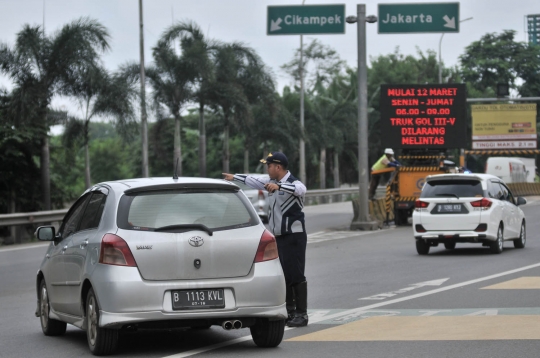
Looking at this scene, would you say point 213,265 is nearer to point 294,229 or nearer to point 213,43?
point 294,229

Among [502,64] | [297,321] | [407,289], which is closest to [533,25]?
[502,64]

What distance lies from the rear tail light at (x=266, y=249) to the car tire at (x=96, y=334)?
1314mm

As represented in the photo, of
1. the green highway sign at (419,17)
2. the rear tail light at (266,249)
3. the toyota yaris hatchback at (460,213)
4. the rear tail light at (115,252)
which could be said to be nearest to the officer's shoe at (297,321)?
the rear tail light at (266,249)

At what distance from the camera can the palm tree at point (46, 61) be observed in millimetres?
33094

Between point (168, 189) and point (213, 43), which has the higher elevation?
point (213, 43)

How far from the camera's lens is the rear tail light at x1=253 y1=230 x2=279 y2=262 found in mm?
8594

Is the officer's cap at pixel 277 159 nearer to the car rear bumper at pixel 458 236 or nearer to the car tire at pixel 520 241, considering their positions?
the car rear bumper at pixel 458 236

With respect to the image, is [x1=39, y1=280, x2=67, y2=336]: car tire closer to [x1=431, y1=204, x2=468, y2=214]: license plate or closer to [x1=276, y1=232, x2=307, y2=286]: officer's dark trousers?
[x1=276, y1=232, x2=307, y2=286]: officer's dark trousers

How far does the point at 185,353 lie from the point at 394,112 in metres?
23.1

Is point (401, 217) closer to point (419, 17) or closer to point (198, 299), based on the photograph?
point (419, 17)

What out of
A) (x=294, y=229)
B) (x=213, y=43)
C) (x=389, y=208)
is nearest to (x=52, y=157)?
(x=213, y=43)

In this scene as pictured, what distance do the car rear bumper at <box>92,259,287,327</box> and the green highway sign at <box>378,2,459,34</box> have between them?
1978cm

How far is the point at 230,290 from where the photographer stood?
841 centimetres

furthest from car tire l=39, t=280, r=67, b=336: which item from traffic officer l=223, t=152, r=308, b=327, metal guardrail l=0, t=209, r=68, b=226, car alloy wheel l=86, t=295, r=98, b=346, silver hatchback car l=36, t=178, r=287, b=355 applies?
metal guardrail l=0, t=209, r=68, b=226
